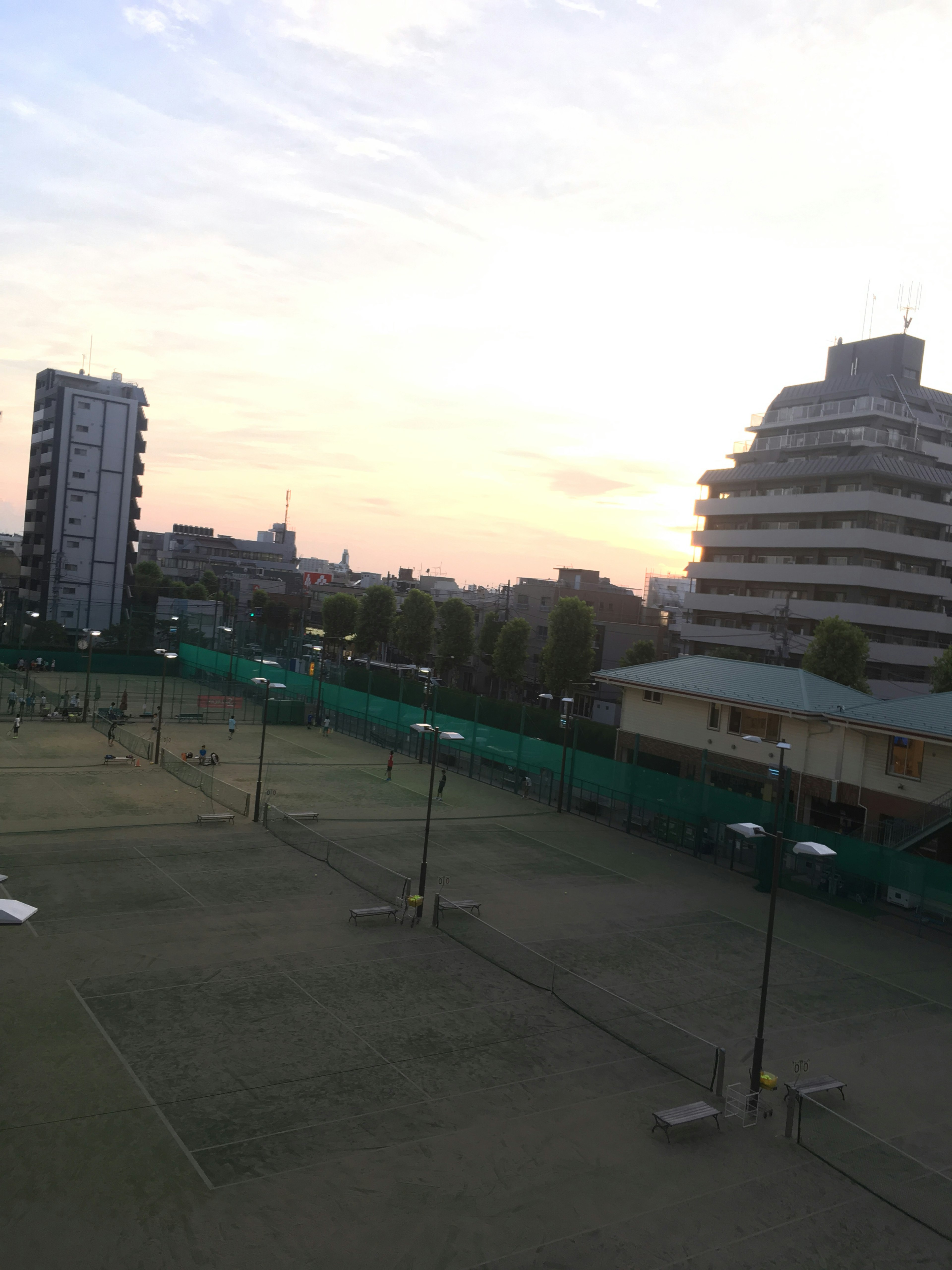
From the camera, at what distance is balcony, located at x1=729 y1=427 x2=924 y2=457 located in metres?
77.9

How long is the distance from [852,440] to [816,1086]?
72.1 metres

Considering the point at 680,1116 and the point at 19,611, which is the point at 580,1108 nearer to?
the point at 680,1116

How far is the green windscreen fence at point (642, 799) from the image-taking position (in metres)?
30.0

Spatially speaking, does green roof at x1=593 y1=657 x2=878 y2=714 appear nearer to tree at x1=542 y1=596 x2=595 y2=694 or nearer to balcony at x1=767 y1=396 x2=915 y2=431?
tree at x1=542 y1=596 x2=595 y2=694

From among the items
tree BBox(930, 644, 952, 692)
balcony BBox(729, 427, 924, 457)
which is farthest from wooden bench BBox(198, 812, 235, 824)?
balcony BBox(729, 427, 924, 457)

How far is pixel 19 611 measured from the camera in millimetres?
78750

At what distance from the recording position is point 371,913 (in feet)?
78.5

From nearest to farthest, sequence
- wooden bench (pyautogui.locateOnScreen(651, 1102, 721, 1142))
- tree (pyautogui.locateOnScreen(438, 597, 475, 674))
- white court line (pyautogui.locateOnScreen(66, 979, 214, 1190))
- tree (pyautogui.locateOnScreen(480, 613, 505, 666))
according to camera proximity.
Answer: white court line (pyautogui.locateOnScreen(66, 979, 214, 1190)) → wooden bench (pyautogui.locateOnScreen(651, 1102, 721, 1142)) → tree (pyautogui.locateOnScreen(438, 597, 475, 674)) → tree (pyautogui.locateOnScreen(480, 613, 505, 666))

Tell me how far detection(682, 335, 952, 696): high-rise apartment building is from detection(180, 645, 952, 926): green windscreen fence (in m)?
25.1

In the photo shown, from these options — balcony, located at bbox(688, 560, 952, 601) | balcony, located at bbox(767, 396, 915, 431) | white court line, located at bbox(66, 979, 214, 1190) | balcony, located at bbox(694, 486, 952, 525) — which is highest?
balcony, located at bbox(767, 396, 915, 431)

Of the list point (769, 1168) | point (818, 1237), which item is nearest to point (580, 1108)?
point (769, 1168)

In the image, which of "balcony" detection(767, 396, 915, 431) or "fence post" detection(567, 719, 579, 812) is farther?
"balcony" detection(767, 396, 915, 431)

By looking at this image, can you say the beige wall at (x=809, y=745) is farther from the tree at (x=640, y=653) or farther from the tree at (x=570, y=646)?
the tree at (x=640, y=653)

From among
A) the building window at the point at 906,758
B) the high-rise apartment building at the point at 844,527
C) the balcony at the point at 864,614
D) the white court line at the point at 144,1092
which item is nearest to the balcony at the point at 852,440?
the high-rise apartment building at the point at 844,527
